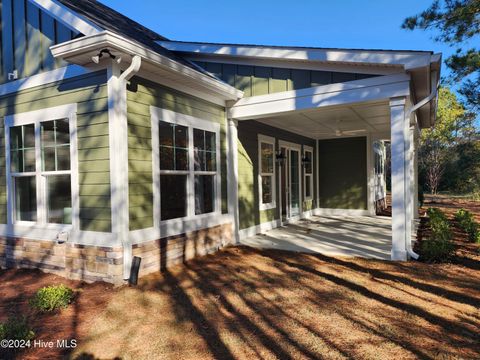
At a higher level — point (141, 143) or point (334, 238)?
point (141, 143)

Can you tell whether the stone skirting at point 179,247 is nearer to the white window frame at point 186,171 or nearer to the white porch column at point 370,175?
the white window frame at point 186,171

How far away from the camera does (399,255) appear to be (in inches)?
195

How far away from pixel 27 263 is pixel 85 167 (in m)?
1.95

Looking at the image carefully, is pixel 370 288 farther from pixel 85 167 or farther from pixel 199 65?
pixel 199 65

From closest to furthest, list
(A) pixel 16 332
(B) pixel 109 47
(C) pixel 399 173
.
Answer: (A) pixel 16 332, (B) pixel 109 47, (C) pixel 399 173

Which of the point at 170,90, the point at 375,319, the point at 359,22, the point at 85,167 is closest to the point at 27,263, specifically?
the point at 85,167

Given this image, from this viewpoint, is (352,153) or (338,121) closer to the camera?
(338,121)

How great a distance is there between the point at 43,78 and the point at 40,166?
4.22 feet

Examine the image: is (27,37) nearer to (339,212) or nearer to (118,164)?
(118,164)

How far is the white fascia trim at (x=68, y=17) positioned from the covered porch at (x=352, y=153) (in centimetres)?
282

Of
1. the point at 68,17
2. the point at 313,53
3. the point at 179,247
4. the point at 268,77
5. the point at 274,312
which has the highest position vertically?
the point at 68,17

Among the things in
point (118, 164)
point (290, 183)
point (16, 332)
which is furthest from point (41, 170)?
point (290, 183)

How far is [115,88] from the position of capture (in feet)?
13.2

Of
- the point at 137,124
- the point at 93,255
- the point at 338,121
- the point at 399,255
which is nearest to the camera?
the point at 93,255
